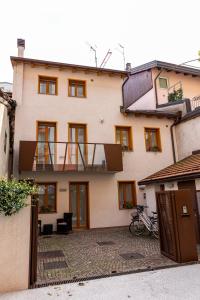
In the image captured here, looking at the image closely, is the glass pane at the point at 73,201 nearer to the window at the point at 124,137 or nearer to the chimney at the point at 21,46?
the window at the point at 124,137

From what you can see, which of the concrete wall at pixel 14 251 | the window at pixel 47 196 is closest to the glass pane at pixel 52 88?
the window at pixel 47 196

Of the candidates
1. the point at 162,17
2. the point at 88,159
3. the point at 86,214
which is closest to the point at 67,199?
the point at 86,214

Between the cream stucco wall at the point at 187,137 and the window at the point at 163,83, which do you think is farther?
the window at the point at 163,83

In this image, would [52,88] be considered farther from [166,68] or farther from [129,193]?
Result: [166,68]

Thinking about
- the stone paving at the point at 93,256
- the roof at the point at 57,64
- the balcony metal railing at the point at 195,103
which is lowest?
the stone paving at the point at 93,256

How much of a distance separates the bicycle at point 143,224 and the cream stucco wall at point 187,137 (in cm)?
484

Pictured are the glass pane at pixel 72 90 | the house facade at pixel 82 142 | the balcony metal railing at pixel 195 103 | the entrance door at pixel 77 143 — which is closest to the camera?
the house facade at pixel 82 142

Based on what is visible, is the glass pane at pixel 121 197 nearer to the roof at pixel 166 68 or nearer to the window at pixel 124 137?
the window at pixel 124 137

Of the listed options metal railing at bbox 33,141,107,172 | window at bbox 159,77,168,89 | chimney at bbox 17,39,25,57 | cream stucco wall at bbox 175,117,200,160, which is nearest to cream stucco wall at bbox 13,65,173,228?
cream stucco wall at bbox 175,117,200,160

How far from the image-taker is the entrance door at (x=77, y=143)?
11953 millimetres

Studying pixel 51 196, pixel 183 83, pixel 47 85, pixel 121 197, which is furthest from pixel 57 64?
pixel 183 83

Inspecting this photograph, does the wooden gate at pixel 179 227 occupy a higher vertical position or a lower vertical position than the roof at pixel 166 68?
lower

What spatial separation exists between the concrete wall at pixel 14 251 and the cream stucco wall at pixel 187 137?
10.9m

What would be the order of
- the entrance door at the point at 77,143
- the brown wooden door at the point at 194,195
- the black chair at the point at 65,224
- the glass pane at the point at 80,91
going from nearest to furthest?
1. the brown wooden door at the point at 194,195
2. the black chair at the point at 65,224
3. the entrance door at the point at 77,143
4. the glass pane at the point at 80,91
